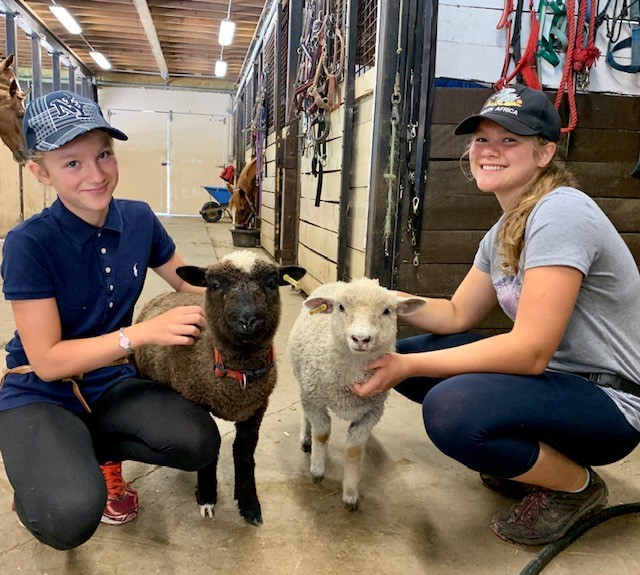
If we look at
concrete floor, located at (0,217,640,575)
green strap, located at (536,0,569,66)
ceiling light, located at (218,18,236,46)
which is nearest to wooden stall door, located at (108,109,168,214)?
ceiling light, located at (218,18,236,46)

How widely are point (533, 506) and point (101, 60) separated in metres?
15.9

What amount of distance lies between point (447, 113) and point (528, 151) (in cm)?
148

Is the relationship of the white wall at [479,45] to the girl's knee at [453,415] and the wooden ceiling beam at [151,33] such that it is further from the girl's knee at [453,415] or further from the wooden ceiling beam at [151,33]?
the wooden ceiling beam at [151,33]

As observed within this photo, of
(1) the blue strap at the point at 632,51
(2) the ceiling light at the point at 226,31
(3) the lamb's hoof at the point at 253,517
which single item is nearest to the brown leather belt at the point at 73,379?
(3) the lamb's hoof at the point at 253,517

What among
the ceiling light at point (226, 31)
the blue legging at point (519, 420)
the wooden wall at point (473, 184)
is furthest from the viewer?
the ceiling light at point (226, 31)

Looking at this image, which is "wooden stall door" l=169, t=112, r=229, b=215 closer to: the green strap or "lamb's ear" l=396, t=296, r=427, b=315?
the green strap

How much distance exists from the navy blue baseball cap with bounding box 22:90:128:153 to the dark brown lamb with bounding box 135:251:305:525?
1.76 ft

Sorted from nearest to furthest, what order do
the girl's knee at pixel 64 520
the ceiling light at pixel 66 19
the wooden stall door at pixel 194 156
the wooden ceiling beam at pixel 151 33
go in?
the girl's knee at pixel 64 520
the wooden ceiling beam at pixel 151 33
the ceiling light at pixel 66 19
the wooden stall door at pixel 194 156

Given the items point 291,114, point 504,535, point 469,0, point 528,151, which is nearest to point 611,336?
point 528,151

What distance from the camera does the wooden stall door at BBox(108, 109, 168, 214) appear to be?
16859mm

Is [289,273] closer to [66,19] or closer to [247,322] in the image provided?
[247,322]

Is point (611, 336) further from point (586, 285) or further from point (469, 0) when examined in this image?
point (469, 0)

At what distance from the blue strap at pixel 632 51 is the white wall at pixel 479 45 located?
0.19ft

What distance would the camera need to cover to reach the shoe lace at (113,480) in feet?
6.57
